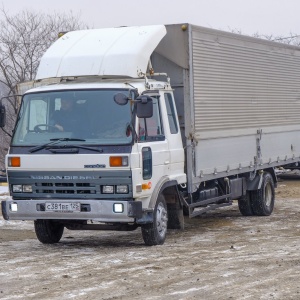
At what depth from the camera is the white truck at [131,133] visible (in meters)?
12.7

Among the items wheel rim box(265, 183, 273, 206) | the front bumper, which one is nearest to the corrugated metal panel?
wheel rim box(265, 183, 273, 206)

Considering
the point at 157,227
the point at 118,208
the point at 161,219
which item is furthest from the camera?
the point at 161,219

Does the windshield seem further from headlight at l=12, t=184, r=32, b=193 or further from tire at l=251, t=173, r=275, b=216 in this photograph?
tire at l=251, t=173, r=275, b=216

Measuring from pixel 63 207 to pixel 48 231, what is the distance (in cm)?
150

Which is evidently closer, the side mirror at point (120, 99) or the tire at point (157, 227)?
the side mirror at point (120, 99)

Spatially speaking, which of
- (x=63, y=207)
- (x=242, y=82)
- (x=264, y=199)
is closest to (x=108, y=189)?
Result: (x=63, y=207)

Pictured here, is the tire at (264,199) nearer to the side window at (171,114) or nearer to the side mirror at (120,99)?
the side window at (171,114)

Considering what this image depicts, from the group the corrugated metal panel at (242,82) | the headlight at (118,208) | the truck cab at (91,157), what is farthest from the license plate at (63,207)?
the corrugated metal panel at (242,82)

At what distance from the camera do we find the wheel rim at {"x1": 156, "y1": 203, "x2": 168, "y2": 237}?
13414 millimetres

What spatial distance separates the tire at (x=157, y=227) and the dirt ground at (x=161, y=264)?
0.50 ft

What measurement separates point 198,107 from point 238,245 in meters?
2.48

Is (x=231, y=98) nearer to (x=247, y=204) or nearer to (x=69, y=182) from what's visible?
(x=247, y=204)

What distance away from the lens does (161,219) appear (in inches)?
532

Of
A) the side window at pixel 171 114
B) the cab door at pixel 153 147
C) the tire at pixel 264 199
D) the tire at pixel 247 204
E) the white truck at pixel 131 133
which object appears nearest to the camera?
the white truck at pixel 131 133
